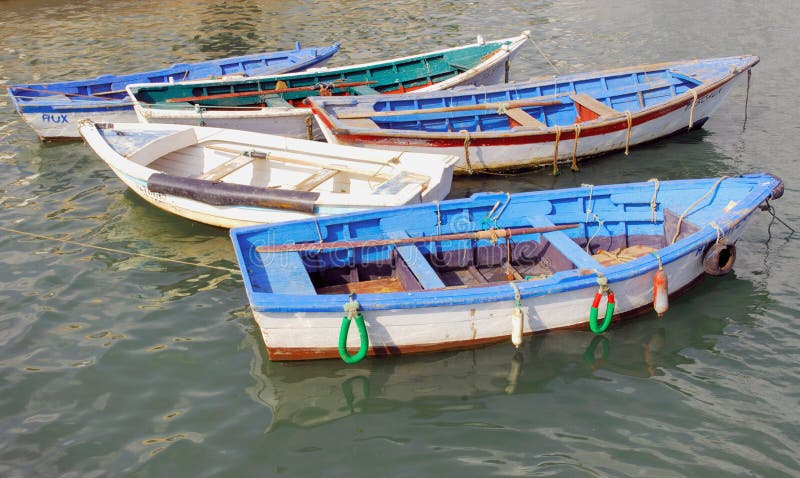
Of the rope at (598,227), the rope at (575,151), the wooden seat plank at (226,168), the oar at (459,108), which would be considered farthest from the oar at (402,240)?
the oar at (459,108)

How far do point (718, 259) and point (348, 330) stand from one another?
431cm

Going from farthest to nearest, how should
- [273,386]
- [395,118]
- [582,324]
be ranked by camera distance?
1. [395,118]
2. [582,324]
3. [273,386]

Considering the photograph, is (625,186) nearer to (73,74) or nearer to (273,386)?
(273,386)

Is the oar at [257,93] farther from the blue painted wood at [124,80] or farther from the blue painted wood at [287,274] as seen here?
the blue painted wood at [287,274]

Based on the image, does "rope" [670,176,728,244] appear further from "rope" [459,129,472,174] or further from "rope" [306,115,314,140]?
"rope" [306,115,314,140]

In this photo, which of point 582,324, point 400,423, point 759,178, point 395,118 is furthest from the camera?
point 395,118

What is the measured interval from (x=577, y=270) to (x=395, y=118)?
18.4 feet

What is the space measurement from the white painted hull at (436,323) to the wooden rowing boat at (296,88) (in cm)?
656

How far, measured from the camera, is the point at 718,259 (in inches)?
311

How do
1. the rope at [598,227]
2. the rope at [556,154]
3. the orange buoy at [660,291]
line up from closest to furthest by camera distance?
the orange buoy at [660,291], the rope at [598,227], the rope at [556,154]

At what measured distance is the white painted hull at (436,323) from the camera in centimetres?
693

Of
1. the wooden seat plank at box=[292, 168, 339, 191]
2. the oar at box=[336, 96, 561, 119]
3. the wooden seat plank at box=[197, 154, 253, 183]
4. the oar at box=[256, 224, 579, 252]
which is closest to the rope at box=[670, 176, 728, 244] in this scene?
the oar at box=[256, 224, 579, 252]

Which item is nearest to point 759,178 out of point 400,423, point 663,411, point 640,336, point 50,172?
point 640,336

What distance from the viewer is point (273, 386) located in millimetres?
7105
